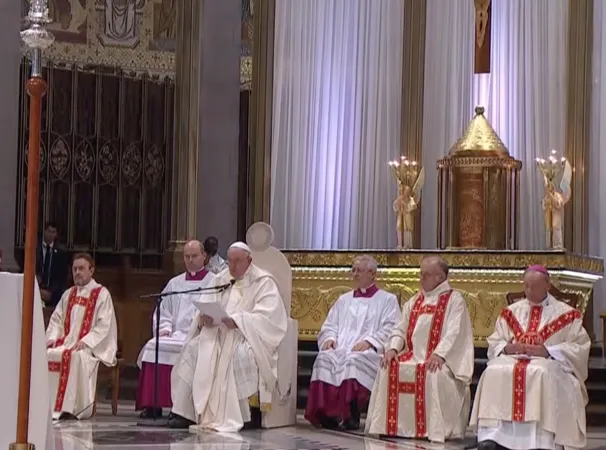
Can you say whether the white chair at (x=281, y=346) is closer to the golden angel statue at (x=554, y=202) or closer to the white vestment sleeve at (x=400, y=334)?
the white vestment sleeve at (x=400, y=334)

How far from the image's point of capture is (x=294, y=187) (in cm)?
1525

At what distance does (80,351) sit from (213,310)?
150 centimetres

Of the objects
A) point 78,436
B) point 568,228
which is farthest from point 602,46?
point 78,436

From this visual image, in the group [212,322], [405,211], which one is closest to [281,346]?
[212,322]

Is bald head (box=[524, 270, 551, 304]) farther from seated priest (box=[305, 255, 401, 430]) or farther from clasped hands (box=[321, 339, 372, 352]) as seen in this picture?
clasped hands (box=[321, 339, 372, 352])

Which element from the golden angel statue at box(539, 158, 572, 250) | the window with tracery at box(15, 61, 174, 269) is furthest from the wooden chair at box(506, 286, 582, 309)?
the window with tracery at box(15, 61, 174, 269)

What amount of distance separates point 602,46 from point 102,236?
6450mm

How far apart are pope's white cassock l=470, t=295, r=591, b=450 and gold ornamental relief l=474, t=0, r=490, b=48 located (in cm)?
510

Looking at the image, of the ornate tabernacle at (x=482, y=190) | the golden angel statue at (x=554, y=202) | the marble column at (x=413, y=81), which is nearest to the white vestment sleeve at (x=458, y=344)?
the golden angel statue at (x=554, y=202)

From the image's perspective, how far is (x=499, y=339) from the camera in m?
8.90

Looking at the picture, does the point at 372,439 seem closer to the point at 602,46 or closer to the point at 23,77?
the point at 602,46

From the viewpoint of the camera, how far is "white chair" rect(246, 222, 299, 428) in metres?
9.84

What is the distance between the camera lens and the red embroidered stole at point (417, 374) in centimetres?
911

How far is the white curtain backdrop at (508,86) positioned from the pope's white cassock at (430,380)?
4.93 meters
